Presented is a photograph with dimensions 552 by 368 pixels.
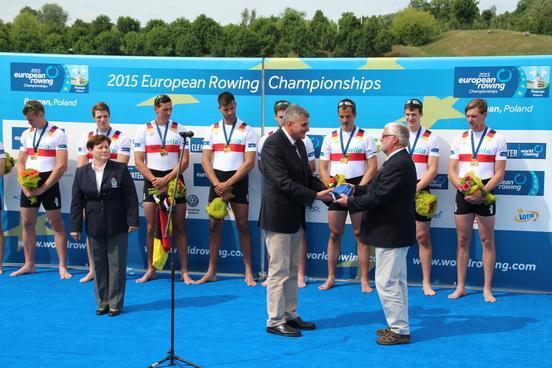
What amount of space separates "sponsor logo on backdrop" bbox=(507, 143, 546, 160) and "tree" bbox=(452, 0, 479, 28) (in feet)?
280

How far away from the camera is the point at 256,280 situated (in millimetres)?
7785

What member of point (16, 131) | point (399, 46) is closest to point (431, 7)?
point (399, 46)

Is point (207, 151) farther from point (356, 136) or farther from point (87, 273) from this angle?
point (87, 273)

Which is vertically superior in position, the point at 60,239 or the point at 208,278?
the point at 60,239

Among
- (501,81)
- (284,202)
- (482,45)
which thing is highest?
(482,45)

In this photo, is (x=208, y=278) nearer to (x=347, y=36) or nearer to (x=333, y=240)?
(x=333, y=240)

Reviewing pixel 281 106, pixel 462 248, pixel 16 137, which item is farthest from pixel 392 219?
pixel 16 137

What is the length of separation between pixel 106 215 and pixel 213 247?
5.79 feet

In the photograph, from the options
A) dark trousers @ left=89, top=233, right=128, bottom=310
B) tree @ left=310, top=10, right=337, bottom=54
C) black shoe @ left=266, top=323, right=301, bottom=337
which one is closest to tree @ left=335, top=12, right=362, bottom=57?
tree @ left=310, top=10, right=337, bottom=54

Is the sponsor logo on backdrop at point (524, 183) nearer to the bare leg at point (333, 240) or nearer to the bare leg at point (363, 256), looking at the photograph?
the bare leg at point (363, 256)

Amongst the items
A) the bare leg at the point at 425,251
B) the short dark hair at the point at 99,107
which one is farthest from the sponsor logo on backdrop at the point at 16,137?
the bare leg at the point at 425,251

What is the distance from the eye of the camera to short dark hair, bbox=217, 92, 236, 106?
735 centimetres

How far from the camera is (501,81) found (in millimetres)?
7180

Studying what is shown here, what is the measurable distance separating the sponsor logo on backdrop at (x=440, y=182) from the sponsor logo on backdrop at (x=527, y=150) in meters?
→ 0.73
